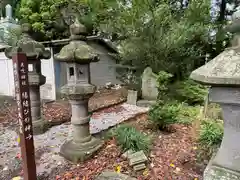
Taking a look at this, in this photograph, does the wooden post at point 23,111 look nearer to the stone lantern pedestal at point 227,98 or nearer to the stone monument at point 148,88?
the stone lantern pedestal at point 227,98

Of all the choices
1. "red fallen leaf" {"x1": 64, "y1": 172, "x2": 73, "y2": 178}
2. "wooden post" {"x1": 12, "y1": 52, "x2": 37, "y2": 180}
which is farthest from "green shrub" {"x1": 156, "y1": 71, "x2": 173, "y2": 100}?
"wooden post" {"x1": 12, "y1": 52, "x2": 37, "y2": 180}

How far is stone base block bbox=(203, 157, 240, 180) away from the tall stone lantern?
2.00 metres

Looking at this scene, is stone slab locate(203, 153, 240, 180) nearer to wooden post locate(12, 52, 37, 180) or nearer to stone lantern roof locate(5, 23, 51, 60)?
wooden post locate(12, 52, 37, 180)

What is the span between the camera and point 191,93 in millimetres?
6609

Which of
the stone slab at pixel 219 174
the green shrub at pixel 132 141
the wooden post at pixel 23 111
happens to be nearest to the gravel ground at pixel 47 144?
the wooden post at pixel 23 111

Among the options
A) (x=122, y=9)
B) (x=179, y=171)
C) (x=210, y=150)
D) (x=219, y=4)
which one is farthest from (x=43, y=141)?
(x=219, y=4)

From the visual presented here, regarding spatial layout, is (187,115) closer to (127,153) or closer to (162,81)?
(162,81)

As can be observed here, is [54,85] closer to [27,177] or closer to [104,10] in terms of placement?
[104,10]

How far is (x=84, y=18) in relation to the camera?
345 inches

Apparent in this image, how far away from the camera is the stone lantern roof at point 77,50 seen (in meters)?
3.04

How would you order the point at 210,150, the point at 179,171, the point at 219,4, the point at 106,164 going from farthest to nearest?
the point at 219,4, the point at 210,150, the point at 106,164, the point at 179,171

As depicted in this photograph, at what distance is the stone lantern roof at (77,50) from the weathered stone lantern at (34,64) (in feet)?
4.88

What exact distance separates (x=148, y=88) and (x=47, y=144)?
4.04 metres

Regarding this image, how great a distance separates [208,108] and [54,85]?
19.3ft
